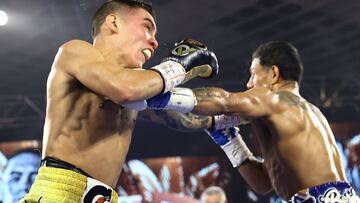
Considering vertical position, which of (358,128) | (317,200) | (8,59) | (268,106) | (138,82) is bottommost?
(358,128)

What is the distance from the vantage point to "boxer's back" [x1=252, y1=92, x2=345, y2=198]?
236cm

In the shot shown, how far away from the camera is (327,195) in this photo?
7.54 feet

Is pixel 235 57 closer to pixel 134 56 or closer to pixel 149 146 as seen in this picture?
pixel 149 146

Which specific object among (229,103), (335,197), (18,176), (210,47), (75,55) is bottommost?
(18,176)

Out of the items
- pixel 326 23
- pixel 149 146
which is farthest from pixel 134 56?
pixel 149 146

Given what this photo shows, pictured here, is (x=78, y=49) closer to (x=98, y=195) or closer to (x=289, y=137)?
(x=98, y=195)

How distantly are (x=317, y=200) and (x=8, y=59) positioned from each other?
6.18m

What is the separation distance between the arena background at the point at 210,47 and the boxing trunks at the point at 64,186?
440 centimetres

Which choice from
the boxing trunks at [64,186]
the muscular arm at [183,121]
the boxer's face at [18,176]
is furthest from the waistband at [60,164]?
the boxer's face at [18,176]

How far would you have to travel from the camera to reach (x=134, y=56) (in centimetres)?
210

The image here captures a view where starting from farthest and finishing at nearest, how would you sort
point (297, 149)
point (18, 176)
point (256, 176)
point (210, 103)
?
point (18, 176) → point (256, 176) → point (297, 149) → point (210, 103)

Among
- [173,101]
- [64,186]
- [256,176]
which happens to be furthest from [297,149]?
[64,186]

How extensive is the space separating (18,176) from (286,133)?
6.24 meters

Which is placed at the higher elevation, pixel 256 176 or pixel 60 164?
pixel 60 164
